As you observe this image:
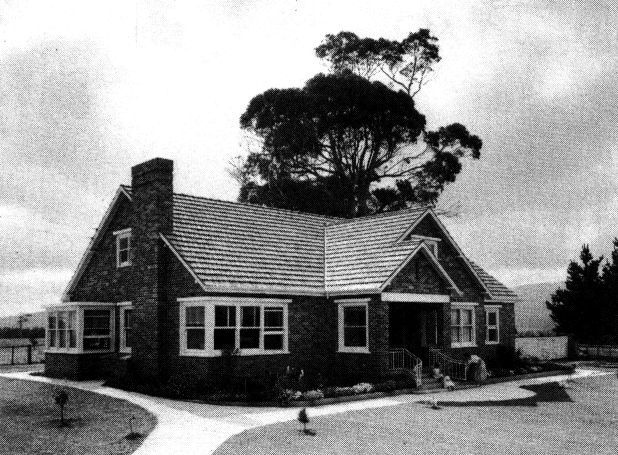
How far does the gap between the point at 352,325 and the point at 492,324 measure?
10911 mm

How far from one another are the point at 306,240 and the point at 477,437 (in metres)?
15.1

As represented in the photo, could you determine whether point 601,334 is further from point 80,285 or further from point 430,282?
point 80,285

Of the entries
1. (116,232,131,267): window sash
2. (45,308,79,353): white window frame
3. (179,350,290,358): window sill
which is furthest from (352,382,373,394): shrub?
(45,308,79,353): white window frame

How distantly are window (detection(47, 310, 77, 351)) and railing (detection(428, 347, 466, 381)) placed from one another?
44.2 feet

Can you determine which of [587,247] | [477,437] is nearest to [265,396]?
[477,437]

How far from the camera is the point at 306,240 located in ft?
93.2

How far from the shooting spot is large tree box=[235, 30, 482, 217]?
41.8 m

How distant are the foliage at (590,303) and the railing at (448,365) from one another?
76.3 ft

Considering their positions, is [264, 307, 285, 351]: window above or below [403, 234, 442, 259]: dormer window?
below

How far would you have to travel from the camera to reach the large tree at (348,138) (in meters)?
41.8

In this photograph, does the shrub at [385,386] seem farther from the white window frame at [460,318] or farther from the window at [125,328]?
the window at [125,328]

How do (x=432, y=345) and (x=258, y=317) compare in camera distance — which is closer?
(x=258, y=317)

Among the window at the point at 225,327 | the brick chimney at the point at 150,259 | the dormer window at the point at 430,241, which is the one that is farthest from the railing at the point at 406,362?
the brick chimney at the point at 150,259

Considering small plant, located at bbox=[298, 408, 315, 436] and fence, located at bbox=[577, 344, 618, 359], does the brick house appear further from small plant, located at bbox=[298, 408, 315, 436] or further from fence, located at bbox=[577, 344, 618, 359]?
fence, located at bbox=[577, 344, 618, 359]
